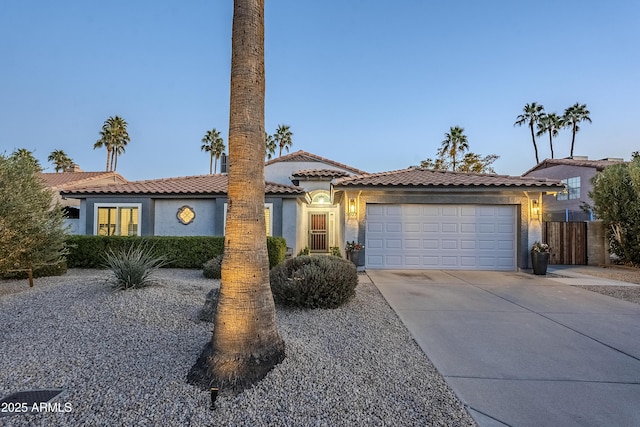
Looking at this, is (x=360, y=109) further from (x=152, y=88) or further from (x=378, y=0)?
(x=152, y=88)

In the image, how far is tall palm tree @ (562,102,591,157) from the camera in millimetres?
30438

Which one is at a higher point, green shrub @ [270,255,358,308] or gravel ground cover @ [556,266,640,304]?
green shrub @ [270,255,358,308]

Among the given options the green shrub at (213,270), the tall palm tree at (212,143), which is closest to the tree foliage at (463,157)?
the tall palm tree at (212,143)

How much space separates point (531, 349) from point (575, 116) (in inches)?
1453

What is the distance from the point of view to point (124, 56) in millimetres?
11734

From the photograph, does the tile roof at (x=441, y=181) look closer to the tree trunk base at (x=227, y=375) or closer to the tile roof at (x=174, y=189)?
the tile roof at (x=174, y=189)

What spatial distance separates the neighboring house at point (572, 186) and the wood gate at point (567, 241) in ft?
24.9

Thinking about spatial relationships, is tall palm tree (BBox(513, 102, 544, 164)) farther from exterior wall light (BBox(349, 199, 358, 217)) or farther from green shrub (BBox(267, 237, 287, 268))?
green shrub (BBox(267, 237, 287, 268))

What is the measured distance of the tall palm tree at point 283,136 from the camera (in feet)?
107

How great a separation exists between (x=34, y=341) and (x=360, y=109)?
16.1m

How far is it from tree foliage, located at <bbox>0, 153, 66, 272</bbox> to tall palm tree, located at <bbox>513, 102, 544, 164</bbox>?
38.9m

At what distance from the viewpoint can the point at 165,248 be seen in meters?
10.4

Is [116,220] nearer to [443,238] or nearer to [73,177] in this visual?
[443,238]

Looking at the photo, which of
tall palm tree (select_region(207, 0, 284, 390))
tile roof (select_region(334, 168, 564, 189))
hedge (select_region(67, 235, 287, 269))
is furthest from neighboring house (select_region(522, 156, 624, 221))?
tall palm tree (select_region(207, 0, 284, 390))
